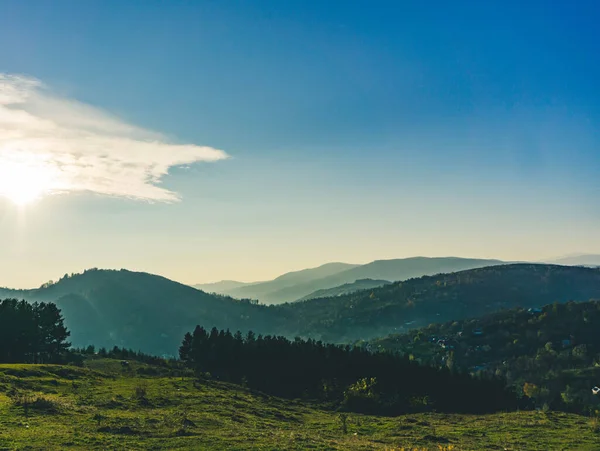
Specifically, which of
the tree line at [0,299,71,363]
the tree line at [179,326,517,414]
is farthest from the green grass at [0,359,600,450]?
the tree line at [0,299,71,363]

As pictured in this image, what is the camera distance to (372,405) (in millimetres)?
64812

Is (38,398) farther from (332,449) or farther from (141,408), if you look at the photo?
(332,449)

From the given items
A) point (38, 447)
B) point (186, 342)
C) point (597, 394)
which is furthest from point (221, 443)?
point (597, 394)

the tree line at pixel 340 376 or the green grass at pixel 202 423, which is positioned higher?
the green grass at pixel 202 423

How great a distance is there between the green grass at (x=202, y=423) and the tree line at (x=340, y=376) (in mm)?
10472

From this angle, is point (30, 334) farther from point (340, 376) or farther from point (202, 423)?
point (202, 423)

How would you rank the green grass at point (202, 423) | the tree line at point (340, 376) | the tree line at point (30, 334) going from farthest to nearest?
the tree line at point (30, 334), the tree line at point (340, 376), the green grass at point (202, 423)

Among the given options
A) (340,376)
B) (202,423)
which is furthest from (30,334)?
(202,423)

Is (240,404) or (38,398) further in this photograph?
(240,404)

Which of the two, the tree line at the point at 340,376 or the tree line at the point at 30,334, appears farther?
the tree line at the point at 30,334

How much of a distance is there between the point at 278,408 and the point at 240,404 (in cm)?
646

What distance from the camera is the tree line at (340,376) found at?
2840 inches

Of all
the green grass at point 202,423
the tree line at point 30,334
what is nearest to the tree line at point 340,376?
the green grass at point 202,423

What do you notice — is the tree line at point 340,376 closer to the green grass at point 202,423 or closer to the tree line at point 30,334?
the green grass at point 202,423
